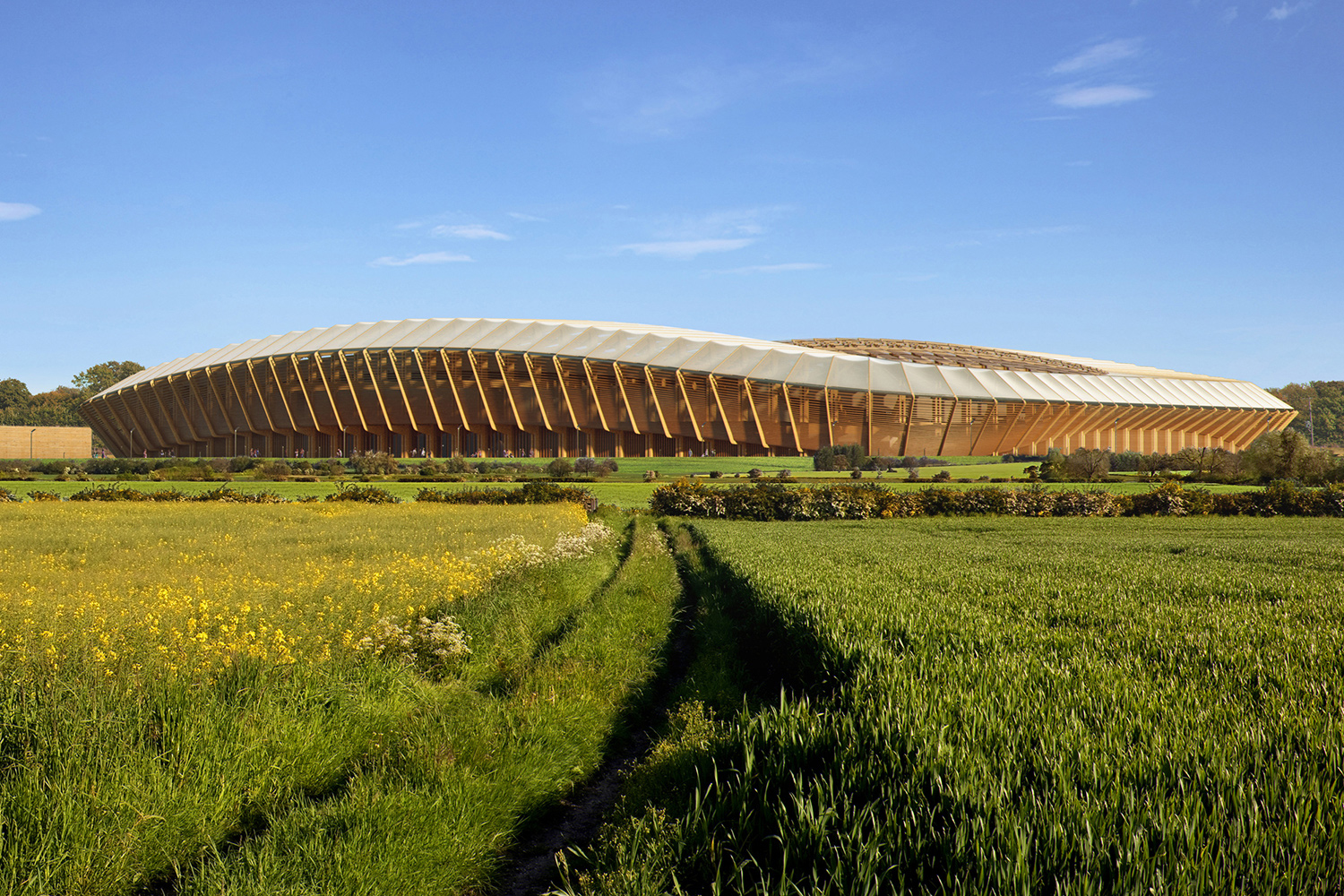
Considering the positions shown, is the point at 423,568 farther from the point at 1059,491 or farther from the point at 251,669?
the point at 1059,491

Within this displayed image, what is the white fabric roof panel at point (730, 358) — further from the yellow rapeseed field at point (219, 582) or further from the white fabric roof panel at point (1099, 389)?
the yellow rapeseed field at point (219, 582)

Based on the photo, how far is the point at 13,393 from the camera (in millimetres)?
129250

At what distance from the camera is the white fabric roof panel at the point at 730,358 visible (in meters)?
55.8

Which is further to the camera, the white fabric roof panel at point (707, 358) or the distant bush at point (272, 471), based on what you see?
the white fabric roof panel at point (707, 358)

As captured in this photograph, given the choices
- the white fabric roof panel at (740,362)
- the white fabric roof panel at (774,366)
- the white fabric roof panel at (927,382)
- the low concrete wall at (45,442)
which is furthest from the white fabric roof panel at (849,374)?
the low concrete wall at (45,442)

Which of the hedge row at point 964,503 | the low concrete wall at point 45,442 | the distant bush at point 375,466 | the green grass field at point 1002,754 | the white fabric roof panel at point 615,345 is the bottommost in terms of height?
the hedge row at point 964,503

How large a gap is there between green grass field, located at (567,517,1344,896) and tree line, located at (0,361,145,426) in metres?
143

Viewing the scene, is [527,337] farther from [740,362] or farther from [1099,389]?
[1099,389]

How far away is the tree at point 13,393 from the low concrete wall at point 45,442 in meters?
49.1

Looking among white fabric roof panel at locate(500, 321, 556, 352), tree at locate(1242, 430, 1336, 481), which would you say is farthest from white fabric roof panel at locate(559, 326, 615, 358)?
tree at locate(1242, 430, 1336, 481)

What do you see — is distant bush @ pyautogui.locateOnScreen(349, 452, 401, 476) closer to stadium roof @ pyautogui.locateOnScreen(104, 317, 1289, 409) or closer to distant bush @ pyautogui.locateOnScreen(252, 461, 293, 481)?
distant bush @ pyautogui.locateOnScreen(252, 461, 293, 481)

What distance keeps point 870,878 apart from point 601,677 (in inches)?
199

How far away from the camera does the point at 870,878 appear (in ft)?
11.0

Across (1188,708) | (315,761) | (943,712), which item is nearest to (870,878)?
(943,712)
